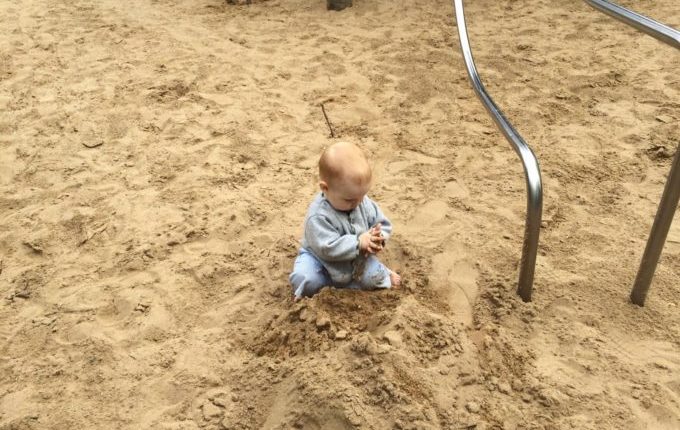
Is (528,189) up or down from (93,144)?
up

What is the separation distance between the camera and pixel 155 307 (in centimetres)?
232

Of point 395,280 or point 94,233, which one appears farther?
point 94,233

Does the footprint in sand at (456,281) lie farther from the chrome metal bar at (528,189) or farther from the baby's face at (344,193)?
the baby's face at (344,193)

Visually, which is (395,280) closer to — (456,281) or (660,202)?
(456,281)

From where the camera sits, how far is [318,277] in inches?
86.4

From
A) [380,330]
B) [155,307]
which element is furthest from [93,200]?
[380,330]

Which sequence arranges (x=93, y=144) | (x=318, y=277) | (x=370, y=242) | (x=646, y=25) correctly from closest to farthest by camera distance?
(x=646, y=25) < (x=370, y=242) < (x=318, y=277) < (x=93, y=144)

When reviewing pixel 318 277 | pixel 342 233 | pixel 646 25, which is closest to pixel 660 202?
pixel 646 25

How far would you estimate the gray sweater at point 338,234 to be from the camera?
80.7 inches

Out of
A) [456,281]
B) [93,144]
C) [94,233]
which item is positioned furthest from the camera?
[93,144]

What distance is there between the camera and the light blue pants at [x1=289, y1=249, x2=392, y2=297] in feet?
7.14

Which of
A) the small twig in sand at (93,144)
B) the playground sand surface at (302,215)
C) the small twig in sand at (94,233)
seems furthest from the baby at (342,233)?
the small twig in sand at (93,144)

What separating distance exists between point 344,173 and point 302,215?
898 mm

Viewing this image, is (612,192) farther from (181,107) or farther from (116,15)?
(116,15)
